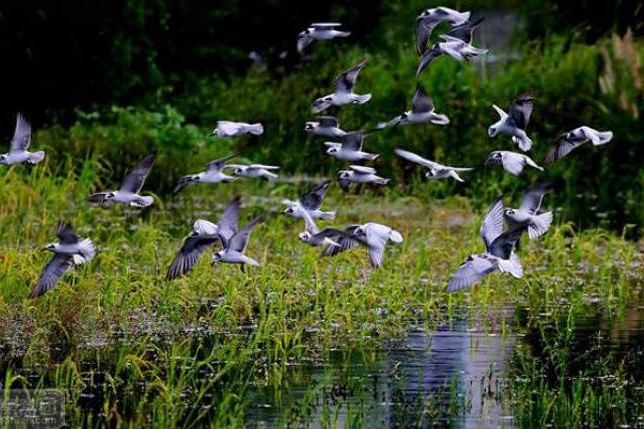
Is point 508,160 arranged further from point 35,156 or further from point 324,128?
point 35,156

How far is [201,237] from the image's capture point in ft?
37.4

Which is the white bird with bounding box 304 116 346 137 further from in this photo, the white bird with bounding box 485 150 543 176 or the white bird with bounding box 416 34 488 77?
the white bird with bounding box 485 150 543 176

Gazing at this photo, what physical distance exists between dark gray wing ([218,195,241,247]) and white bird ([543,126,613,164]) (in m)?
1.89

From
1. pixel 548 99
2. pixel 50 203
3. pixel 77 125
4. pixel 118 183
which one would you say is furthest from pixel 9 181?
→ pixel 548 99

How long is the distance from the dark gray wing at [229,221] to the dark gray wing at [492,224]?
1526 millimetres

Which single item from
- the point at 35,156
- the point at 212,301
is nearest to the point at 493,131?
the point at 212,301

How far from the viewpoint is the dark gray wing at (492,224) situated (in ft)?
35.3

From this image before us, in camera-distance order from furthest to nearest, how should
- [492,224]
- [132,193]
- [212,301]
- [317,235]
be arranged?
[212,301]
[132,193]
[317,235]
[492,224]

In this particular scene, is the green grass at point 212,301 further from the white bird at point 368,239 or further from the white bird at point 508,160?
the white bird at point 508,160

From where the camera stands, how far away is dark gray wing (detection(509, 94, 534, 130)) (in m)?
11.3

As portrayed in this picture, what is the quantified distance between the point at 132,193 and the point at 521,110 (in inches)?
99.9

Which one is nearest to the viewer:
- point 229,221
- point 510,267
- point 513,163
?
point 510,267

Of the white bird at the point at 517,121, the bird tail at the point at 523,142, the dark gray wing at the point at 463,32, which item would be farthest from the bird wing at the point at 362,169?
the bird tail at the point at 523,142

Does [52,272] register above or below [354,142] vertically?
below
